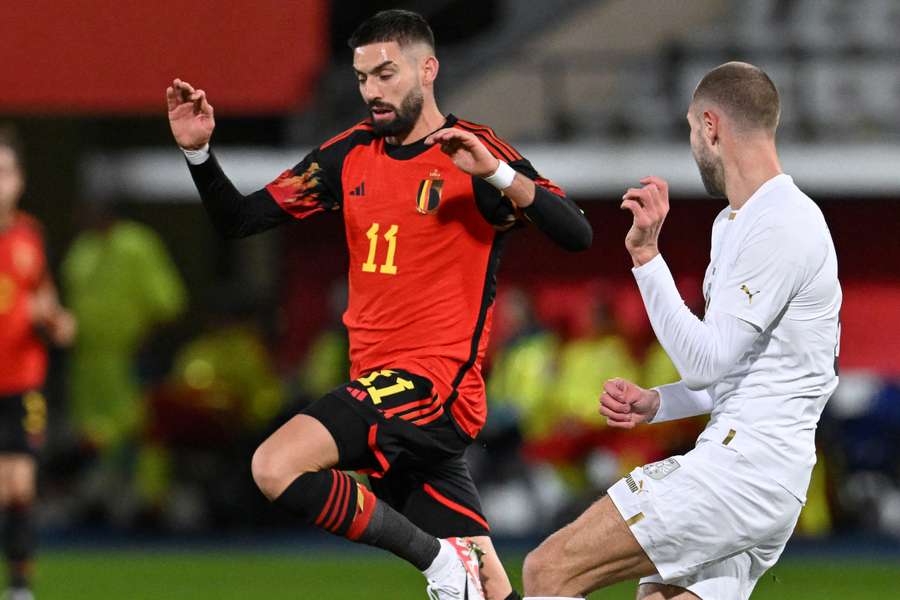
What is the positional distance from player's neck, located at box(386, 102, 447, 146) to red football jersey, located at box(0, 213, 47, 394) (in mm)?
3867

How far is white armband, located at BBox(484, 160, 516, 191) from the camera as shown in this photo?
545cm

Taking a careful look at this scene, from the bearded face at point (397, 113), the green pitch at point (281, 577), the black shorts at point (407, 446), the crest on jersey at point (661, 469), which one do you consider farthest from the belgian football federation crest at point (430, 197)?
the green pitch at point (281, 577)

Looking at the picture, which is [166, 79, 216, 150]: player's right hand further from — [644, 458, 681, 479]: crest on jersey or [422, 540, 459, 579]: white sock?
[644, 458, 681, 479]: crest on jersey

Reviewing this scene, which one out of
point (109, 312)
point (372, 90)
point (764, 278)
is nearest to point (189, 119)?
point (372, 90)

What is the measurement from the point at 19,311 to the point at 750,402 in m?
5.47

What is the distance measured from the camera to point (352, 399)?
560cm

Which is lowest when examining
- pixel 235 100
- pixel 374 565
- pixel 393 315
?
pixel 374 565

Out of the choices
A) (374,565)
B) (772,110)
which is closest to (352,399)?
(772,110)

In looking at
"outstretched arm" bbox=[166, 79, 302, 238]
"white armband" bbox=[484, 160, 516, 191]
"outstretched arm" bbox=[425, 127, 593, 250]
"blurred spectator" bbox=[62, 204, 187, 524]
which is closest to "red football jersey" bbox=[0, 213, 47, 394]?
"outstretched arm" bbox=[166, 79, 302, 238]

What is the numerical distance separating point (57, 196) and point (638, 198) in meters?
17.0

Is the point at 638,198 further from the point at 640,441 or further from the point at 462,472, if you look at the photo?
the point at 640,441

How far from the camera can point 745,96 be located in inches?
192

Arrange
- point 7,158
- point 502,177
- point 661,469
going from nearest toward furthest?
point 661,469 → point 502,177 → point 7,158

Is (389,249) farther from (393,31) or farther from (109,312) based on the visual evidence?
(109,312)
